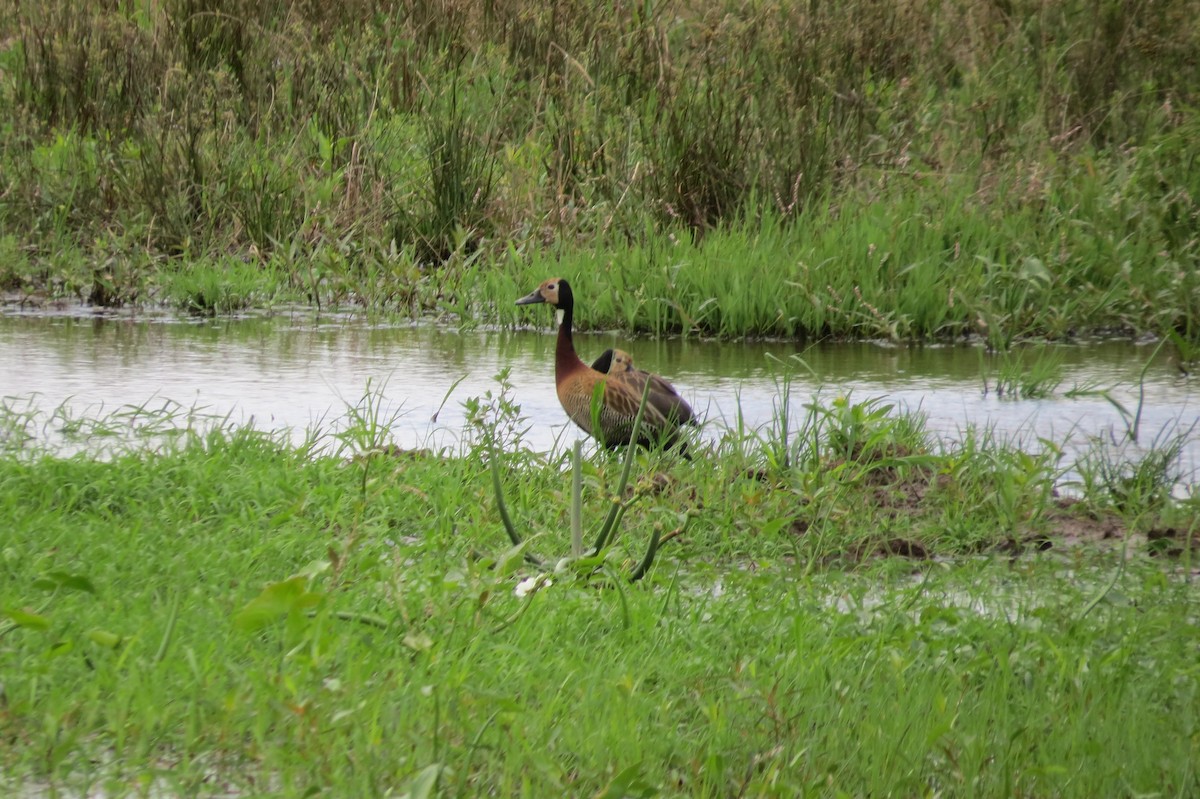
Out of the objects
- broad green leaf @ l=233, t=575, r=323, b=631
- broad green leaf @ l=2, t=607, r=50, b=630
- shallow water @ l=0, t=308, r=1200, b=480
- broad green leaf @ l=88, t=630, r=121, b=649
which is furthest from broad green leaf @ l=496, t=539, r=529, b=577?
shallow water @ l=0, t=308, r=1200, b=480

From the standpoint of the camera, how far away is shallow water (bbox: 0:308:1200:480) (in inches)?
225

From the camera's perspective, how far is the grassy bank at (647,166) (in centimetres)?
776

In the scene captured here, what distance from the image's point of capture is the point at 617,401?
5.45m

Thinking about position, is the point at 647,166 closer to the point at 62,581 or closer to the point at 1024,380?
the point at 1024,380

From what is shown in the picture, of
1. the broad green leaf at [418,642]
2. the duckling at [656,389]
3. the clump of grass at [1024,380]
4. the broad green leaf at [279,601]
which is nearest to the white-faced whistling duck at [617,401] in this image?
the duckling at [656,389]

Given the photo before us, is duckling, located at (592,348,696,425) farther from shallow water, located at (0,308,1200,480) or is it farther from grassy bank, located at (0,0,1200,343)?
grassy bank, located at (0,0,1200,343)

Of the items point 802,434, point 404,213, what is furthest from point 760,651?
point 404,213

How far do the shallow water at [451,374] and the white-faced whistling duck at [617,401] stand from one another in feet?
0.48

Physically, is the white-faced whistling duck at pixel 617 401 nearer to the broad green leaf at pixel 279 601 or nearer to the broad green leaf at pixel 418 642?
the broad green leaf at pixel 418 642

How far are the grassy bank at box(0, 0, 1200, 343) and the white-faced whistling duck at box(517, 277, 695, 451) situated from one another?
74.6 inches

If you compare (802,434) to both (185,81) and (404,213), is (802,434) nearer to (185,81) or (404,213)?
(404,213)

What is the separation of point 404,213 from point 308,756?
6662 mm

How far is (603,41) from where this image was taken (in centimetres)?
1030

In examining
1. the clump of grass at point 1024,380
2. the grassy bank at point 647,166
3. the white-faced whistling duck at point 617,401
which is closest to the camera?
the white-faced whistling duck at point 617,401
